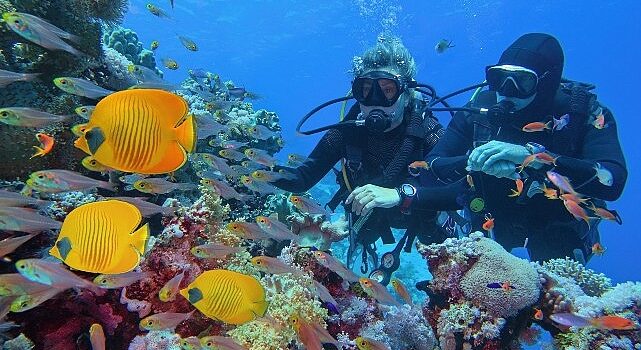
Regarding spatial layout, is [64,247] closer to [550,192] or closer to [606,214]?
[550,192]

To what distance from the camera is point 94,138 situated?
1454 millimetres

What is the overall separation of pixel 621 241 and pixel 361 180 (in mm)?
124031

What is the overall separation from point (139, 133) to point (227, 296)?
3.60 ft

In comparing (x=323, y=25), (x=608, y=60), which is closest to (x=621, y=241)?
(x=608, y=60)

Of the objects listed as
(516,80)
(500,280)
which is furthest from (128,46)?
(500,280)

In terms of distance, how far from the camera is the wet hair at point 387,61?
21.0ft

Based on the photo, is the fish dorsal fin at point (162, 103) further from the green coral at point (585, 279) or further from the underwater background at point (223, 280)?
the green coral at point (585, 279)

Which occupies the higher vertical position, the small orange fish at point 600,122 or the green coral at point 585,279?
the small orange fish at point 600,122

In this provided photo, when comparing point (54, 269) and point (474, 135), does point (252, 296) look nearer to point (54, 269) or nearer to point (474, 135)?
point (54, 269)

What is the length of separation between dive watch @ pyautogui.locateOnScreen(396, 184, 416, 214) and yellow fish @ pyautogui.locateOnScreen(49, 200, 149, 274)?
3.83 meters

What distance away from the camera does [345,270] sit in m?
3.62

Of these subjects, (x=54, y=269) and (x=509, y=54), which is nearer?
(x=54, y=269)

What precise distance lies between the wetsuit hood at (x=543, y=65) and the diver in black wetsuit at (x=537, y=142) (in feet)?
0.04

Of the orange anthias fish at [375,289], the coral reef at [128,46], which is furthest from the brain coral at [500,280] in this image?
the coral reef at [128,46]
